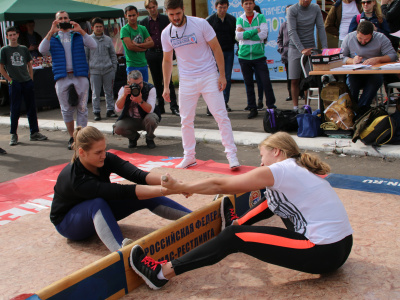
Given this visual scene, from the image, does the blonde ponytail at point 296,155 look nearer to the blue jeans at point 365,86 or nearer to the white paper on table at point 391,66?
the white paper on table at point 391,66

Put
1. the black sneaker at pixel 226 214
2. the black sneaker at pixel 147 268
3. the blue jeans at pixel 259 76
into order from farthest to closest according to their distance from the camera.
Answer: the blue jeans at pixel 259 76 → the black sneaker at pixel 226 214 → the black sneaker at pixel 147 268

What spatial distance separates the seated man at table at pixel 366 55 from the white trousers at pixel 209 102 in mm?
2464

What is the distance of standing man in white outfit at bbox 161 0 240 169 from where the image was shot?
5.52 m

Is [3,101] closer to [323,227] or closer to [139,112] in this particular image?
[139,112]

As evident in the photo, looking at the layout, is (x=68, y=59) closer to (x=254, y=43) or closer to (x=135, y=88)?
(x=135, y=88)

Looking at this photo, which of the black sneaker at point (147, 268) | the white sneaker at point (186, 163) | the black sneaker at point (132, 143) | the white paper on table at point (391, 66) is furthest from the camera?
the black sneaker at point (132, 143)

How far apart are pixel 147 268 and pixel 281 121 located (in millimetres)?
4778

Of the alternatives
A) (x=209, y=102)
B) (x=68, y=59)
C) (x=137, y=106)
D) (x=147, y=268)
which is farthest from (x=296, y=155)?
(x=68, y=59)

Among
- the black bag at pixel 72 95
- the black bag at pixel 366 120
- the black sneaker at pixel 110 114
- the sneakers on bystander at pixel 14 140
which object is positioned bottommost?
the sneakers on bystander at pixel 14 140

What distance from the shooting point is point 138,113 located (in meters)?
7.43

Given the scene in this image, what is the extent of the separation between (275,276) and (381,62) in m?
5.00

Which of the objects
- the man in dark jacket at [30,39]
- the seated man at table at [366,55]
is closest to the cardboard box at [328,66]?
Answer: the seated man at table at [366,55]

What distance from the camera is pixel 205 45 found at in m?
5.65

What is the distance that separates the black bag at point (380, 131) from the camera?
241 inches
